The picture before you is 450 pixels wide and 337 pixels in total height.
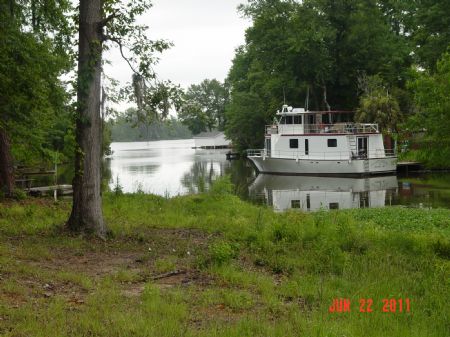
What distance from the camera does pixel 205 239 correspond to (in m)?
9.98

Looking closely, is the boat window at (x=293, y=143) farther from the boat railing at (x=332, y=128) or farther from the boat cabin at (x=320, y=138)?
the boat railing at (x=332, y=128)

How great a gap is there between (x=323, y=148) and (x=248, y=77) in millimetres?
23702

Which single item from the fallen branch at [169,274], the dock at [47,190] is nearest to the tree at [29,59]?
the fallen branch at [169,274]

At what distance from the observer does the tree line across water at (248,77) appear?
370 inches

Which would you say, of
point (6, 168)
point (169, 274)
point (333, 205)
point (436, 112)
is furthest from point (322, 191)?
point (169, 274)

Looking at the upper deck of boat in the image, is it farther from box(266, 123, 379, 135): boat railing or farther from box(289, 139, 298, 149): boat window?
box(289, 139, 298, 149): boat window

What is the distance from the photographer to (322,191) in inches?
1172

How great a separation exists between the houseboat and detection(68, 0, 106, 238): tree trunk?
101 ft

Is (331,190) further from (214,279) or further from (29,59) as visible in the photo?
(214,279)

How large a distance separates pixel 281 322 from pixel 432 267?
356cm

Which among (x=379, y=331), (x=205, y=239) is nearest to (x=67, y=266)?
(x=205, y=239)

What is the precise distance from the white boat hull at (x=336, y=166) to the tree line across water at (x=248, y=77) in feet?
9.29

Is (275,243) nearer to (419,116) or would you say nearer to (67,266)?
(67,266)

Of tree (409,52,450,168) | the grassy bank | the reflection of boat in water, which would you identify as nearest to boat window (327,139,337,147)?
the reflection of boat in water
